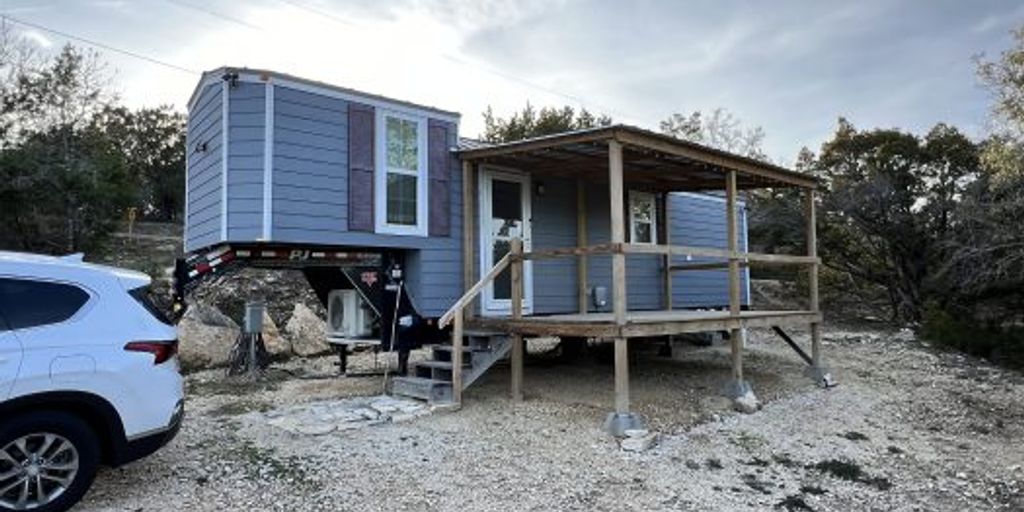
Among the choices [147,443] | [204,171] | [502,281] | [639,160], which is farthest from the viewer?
[639,160]

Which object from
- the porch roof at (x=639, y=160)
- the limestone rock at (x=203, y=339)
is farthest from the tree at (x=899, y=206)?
the limestone rock at (x=203, y=339)

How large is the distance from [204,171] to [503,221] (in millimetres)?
3747

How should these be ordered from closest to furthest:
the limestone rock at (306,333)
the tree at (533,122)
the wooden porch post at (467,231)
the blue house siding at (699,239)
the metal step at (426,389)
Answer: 1. the metal step at (426,389)
2. the wooden porch post at (467,231)
3. the blue house siding at (699,239)
4. the limestone rock at (306,333)
5. the tree at (533,122)

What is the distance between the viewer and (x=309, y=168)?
7.96 meters


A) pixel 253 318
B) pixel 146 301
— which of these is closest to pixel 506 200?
pixel 253 318

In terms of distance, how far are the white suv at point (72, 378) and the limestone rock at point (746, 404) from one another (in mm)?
Result: 6568

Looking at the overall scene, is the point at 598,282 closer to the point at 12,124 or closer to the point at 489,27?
the point at 489,27

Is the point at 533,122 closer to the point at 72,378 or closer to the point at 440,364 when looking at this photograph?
the point at 440,364

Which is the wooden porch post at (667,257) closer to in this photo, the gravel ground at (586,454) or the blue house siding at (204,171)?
the gravel ground at (586,454)

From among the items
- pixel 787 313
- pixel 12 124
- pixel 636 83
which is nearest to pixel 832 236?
pixel 636 83

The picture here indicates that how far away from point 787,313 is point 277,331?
860 centimetres

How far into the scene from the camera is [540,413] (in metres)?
8.10

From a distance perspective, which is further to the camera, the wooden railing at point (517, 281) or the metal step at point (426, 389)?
the metal step at point (426, 389)

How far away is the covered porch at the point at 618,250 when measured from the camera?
7.74 m
